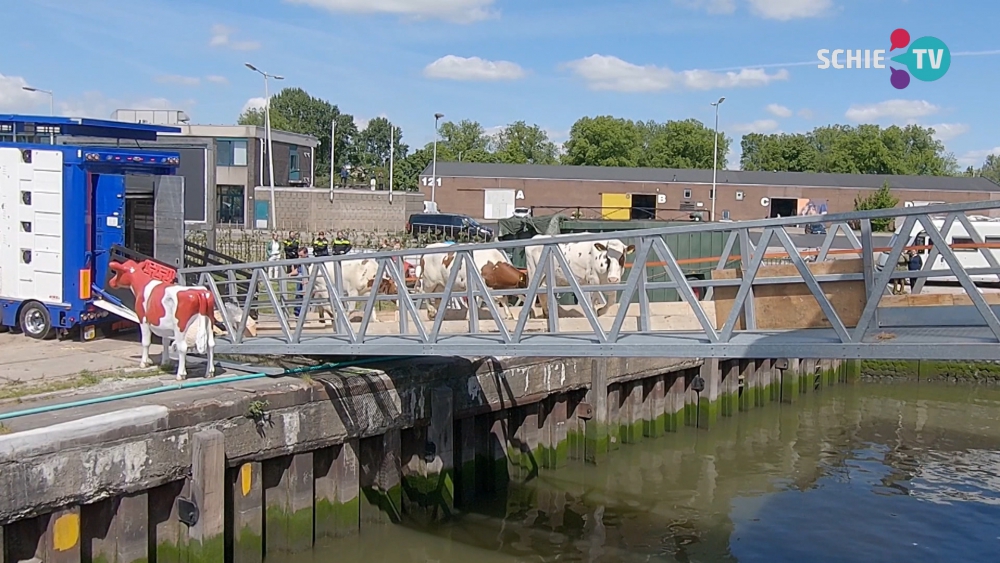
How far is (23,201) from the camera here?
15195mm

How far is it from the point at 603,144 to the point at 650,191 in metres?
31.5

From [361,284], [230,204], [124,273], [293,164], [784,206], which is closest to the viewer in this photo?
[124,273]

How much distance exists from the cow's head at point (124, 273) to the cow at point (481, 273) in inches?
173

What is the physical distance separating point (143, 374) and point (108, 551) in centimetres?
317

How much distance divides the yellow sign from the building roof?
2444 inches

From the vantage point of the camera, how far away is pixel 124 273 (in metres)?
13.8

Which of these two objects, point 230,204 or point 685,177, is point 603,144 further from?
point 230,204

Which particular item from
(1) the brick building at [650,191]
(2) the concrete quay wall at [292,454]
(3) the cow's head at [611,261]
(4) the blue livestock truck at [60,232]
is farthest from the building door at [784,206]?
(4) the blue livestock truck at [60,232]

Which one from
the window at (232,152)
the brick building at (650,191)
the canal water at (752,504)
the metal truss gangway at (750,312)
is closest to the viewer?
the metal truss gangway at (750,312)

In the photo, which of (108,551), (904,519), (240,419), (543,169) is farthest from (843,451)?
(543,169)

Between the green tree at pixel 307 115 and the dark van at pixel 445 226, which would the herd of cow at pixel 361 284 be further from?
the green tree at pixel 307 115

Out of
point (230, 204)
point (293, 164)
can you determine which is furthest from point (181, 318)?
point (293, 164)

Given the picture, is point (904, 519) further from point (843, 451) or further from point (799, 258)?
point (799, 258)

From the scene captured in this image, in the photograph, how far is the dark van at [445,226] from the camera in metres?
38.3
